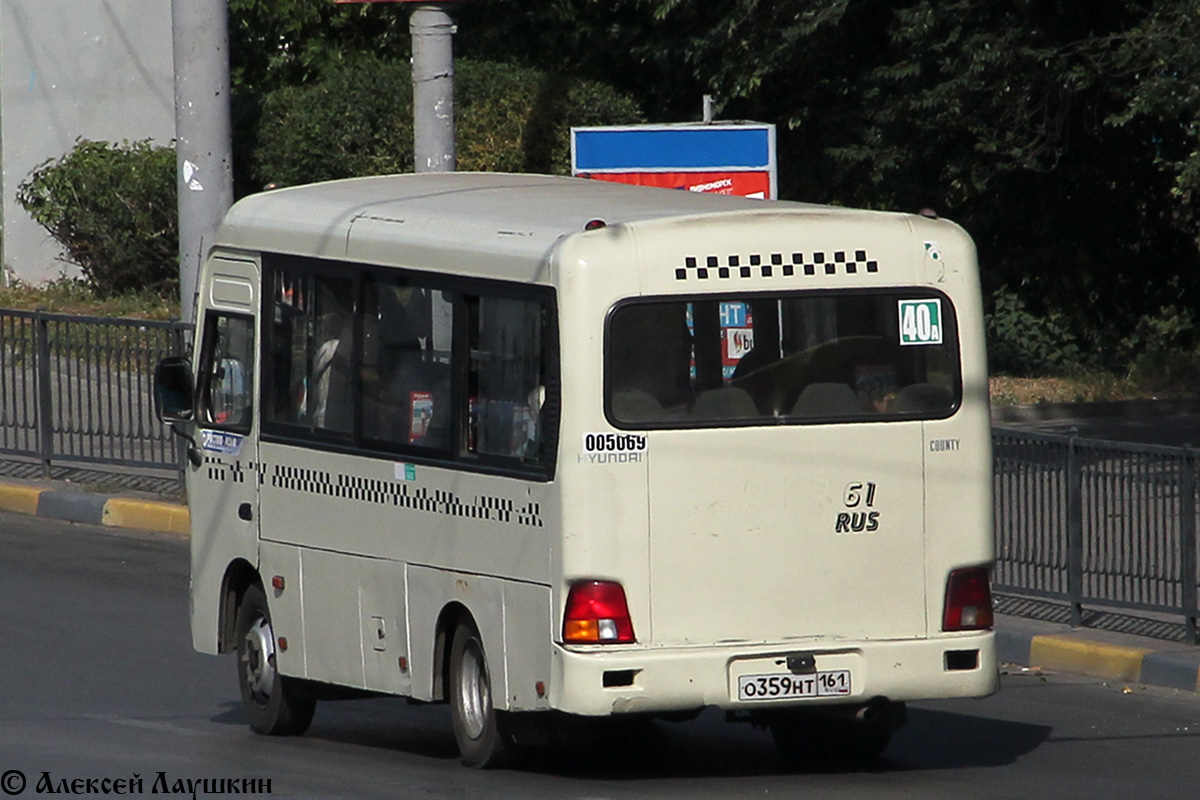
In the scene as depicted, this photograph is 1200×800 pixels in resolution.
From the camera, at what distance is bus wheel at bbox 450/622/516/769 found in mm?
9141

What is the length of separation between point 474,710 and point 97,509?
814cm

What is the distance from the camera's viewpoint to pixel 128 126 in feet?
87.6

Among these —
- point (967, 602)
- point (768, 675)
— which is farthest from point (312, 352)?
point (967, 602)

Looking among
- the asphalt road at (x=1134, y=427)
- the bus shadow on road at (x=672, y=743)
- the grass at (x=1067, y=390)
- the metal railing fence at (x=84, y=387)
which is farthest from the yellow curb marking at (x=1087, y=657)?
the grass at (x=1067, y=390)

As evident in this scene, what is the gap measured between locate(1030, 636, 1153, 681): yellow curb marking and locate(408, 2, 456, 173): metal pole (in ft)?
18.2

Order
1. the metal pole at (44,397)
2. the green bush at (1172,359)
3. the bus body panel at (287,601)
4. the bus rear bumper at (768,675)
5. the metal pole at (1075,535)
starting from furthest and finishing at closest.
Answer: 1. the green bush at (1172,359)
2. the metal pole at (44,397)
3. the metal pole at (1075,535)
4. the bus body panel at (287,601)
5. the bus rear bumper at (768,675)

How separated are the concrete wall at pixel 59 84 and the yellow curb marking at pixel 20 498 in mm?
9141

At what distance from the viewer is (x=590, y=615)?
860 cm

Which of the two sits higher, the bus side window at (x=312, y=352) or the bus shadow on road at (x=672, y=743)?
the bus side window at (x=312, y=352)

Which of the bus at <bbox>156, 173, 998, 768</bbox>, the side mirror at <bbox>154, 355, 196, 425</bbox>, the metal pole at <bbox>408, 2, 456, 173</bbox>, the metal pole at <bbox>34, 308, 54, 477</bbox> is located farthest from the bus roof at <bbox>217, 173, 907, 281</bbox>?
the metal pole at <bbox>34, 308, 54, 477</bbox>

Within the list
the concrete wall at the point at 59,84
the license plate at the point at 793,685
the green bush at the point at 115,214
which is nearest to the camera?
the license plate at the point at 793,685

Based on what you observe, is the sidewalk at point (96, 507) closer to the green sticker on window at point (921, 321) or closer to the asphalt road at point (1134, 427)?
the asphalt road at point (1134, 427)

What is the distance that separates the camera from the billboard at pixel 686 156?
1551 centimetres

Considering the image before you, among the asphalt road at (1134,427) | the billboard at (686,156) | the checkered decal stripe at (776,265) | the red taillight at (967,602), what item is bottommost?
the asphalt road at (1134,427)
